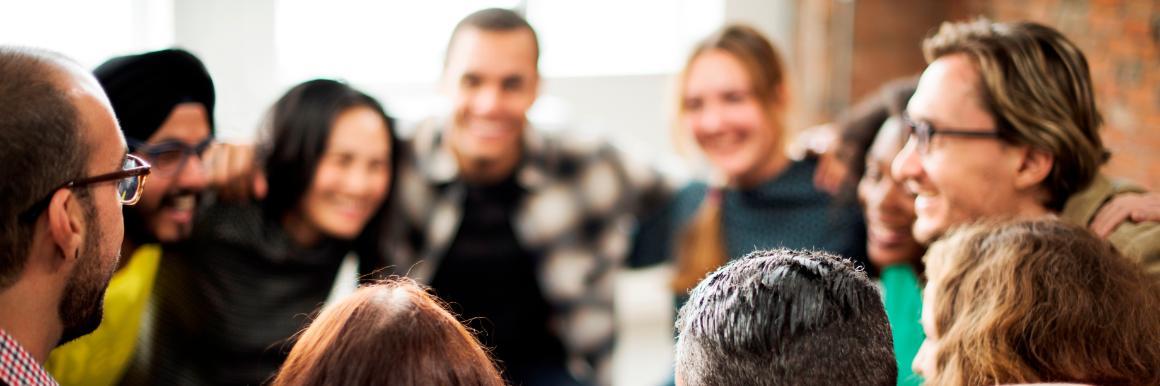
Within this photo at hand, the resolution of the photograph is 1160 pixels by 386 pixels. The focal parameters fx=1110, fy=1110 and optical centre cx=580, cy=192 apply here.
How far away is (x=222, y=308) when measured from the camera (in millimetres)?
2703

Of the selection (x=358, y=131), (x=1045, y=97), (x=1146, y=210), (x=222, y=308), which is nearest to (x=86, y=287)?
(x=222, y=308)

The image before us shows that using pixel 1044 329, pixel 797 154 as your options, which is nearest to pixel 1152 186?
pixel 797 154

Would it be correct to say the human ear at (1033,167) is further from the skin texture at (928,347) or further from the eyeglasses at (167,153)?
the eyeglasses at (167,153)

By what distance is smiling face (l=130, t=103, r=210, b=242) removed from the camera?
2477 mm

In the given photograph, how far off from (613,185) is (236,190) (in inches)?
45.0

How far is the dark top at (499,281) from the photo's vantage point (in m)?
3.13

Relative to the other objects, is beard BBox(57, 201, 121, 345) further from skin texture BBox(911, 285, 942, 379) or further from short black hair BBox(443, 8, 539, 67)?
short black hair BBox(443, 8, 539, 67)

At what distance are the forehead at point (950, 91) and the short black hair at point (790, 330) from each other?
958mm

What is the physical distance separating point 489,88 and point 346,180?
54cm

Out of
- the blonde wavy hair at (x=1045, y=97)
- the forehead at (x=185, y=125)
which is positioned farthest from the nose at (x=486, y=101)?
the blonde wavy hair at (x=1045, y=97)

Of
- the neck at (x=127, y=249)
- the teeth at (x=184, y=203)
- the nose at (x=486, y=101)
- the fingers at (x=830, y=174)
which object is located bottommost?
the neck at (x=127, y=249)

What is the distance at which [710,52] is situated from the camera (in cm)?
326

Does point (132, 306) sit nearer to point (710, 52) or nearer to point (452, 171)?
point (452, 171)

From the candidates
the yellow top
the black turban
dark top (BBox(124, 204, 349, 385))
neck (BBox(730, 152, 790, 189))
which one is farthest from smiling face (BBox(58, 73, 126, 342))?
neck (BBox(730, 152, 790, 189))
